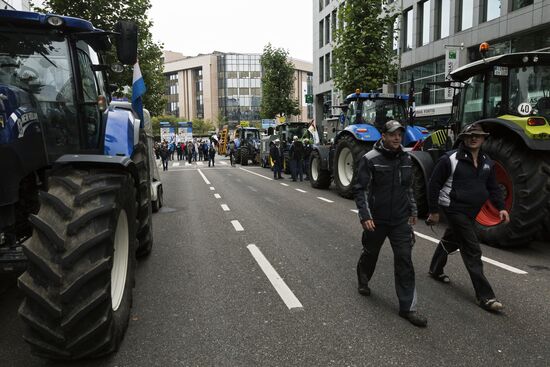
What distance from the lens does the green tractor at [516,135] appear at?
6.03 metres

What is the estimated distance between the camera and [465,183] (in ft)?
14.5

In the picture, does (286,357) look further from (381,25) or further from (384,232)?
(381,25)

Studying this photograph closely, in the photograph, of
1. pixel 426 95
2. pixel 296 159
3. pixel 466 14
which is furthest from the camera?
pixel 466 14

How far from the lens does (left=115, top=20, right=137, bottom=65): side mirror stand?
4.10 metres

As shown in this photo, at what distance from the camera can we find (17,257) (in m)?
2.98

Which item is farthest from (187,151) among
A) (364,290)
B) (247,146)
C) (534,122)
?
(364,290)

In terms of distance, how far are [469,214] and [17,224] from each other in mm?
4120

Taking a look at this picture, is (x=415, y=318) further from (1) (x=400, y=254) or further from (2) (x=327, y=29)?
(2) (x=327, y=29)

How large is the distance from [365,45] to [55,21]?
48.7 ft

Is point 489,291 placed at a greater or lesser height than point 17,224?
lesser

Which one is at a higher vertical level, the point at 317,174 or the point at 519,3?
the point at 519,3

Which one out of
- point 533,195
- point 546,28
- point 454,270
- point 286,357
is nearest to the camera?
point 286,357

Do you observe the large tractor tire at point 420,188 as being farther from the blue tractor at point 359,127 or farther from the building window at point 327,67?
the building window at point 327,67

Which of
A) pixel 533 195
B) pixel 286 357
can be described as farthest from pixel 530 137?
pixel 286 357
